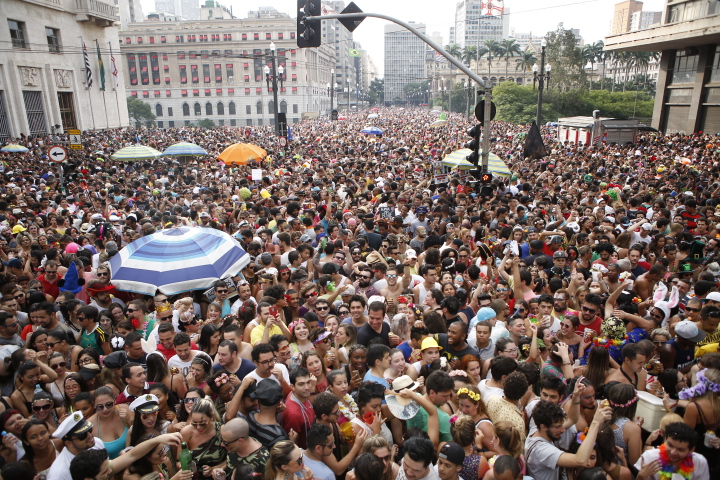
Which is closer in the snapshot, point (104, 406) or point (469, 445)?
point (469, 445)

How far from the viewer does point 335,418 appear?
3.79 m

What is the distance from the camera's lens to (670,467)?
3439 millimetres

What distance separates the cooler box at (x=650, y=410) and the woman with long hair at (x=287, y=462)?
2833mm

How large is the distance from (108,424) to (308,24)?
314 inches

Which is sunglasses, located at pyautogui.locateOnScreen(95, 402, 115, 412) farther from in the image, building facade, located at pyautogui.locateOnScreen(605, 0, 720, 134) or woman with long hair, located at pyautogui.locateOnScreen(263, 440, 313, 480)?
building facade, located at pyautogui.locateOnScreen(605, 0, 720, 134)

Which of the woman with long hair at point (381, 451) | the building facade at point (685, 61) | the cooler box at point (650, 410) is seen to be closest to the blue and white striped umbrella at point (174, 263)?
the woman with long hair at point (381, 451)

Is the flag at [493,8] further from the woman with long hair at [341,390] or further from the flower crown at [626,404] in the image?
the woman with long hair at [341,390]

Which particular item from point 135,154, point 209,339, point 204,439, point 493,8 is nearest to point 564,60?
point 493,8

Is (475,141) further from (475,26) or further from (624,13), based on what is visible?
(624,13)

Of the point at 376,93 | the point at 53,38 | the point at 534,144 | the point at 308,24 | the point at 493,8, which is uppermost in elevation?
the point at 493,8

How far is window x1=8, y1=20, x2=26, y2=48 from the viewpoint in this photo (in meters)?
31.7

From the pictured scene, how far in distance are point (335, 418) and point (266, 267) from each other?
412cm

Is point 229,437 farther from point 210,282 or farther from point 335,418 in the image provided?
point 210,282

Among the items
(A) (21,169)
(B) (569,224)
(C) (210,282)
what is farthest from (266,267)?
(A) (21,169)
